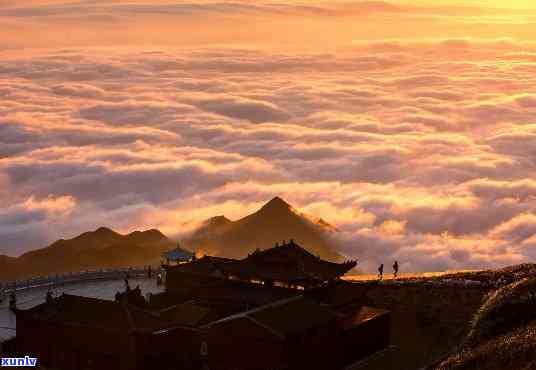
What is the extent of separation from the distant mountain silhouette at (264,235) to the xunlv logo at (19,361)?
57.9 meters

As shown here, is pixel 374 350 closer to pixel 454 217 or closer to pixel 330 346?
pixel 330 346

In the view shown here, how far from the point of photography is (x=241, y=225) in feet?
374

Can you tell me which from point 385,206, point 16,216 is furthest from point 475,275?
point 16,216

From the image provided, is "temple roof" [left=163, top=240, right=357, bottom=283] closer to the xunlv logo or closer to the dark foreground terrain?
the dark foreground terrain

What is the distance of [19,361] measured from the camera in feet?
155

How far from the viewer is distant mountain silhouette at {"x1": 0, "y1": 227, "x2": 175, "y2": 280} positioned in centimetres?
10925

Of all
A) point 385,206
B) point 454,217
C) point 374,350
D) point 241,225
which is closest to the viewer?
point 374,350

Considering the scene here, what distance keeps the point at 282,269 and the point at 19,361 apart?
15.0 metres

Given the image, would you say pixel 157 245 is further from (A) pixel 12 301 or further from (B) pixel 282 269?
(B) pixel 282 269

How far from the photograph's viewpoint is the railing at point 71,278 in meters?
66.4

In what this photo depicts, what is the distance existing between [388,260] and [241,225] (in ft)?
98.8

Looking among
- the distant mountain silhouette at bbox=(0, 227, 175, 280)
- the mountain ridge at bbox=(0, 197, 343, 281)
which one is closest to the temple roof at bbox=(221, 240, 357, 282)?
the mountain ridge at bbox=(0, 197, 343, 281)

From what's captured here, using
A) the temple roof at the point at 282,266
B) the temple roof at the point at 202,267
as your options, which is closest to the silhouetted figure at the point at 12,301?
the temple roof at the point at 202,267

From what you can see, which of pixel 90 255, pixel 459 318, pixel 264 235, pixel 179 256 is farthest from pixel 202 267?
pixel 90 255
